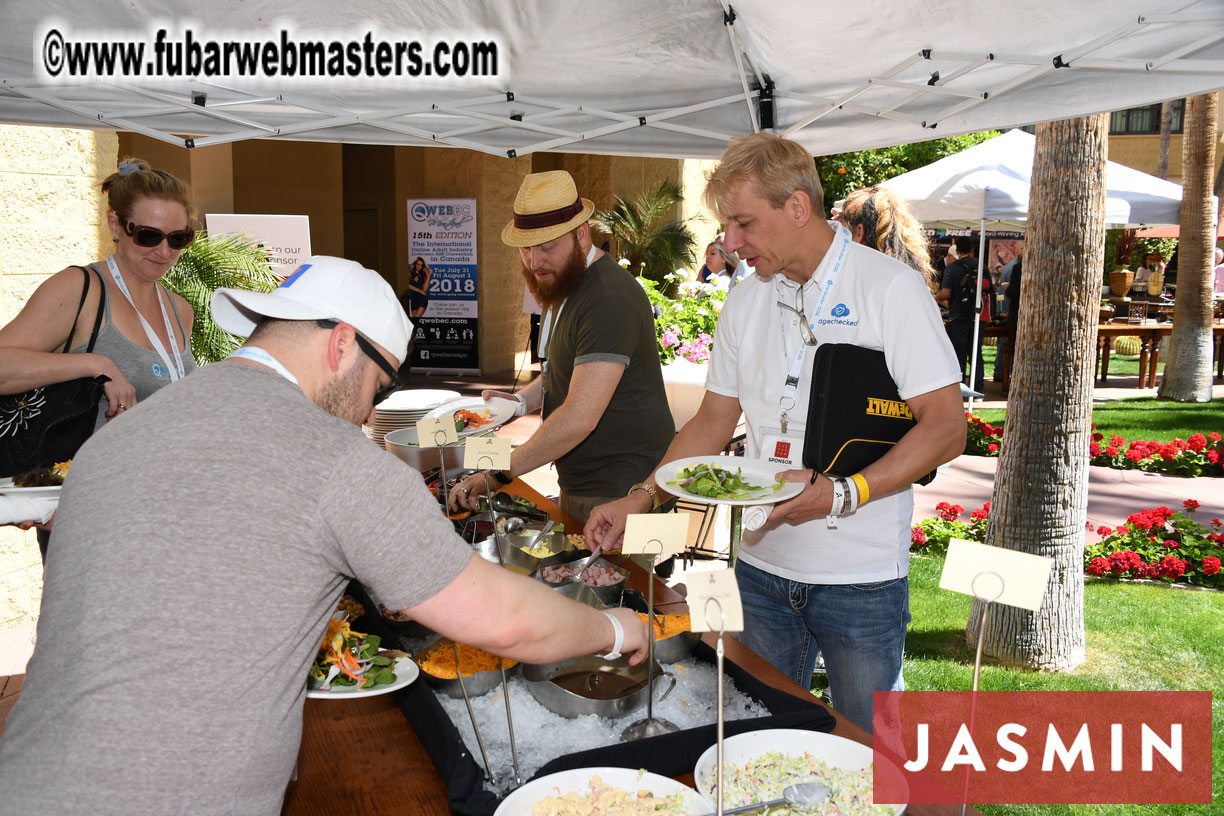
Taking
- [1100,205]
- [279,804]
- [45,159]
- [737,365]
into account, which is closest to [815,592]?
[737,365]

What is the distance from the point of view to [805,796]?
1.29m

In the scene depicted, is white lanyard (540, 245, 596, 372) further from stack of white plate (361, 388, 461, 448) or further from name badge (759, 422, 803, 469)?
name badge (759, 422, 803, 469)

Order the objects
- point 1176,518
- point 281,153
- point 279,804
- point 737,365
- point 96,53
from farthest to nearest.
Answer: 1. point 281,153
2. point 1176,518
3. point 96,53
4. point 737,365
5. point 279,804

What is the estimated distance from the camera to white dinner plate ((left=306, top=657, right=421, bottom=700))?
53.3 inches

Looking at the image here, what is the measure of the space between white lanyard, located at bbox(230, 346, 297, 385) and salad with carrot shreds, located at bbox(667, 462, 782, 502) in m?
0.86

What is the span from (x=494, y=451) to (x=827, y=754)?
991 mm

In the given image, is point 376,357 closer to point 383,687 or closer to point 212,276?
point 383,687

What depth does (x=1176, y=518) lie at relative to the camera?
548 cm

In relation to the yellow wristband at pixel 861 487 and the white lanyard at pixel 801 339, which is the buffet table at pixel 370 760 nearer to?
the yellow wristband at pixel 861 487

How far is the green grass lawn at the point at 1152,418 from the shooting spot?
8336mm

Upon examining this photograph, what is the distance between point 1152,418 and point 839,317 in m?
8.49

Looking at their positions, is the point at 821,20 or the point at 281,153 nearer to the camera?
the point at 821,20

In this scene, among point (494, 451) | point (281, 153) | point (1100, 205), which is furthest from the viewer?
point (281, 153)

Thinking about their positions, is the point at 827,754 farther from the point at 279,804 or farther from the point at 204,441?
the point at 204,441
